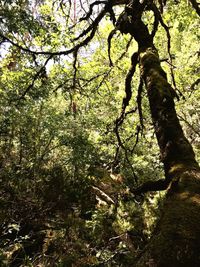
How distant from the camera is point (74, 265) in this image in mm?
6699

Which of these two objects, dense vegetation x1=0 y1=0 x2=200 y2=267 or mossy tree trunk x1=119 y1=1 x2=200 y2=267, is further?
dense vegetation x1=0 y1=0 x2=200 y2=267

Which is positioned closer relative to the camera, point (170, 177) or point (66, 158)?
point (170, 177)

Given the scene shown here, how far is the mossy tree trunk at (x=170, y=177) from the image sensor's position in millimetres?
1117

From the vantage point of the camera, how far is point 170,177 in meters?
1.78

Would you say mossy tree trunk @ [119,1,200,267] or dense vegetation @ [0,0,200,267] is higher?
dense vegetation @ [0,0,200,267]

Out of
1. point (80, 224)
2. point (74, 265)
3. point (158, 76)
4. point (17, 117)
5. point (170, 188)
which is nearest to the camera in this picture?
point (170, 188)

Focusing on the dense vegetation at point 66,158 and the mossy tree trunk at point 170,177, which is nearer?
the mossy tree trunk at point 170,177

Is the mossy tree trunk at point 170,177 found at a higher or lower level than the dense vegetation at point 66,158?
lower

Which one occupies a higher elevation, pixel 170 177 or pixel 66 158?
pixel 66 158

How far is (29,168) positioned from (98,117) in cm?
366

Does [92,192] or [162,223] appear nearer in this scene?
[162,223]

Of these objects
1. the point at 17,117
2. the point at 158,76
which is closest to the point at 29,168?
the point at 17,117

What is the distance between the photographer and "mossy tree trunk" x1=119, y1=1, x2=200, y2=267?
1117 mm

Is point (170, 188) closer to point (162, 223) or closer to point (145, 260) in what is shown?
point (162, 223)
